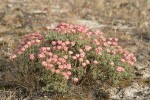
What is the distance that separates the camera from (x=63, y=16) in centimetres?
1070

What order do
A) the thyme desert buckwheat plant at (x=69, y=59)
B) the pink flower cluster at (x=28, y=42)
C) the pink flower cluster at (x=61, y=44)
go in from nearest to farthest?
the thyme desert buckwheat plant at (x=69, y=59) < the pink flower cluster at (x=61, y=44) < the pink flower cluster at (x=28, y=42)

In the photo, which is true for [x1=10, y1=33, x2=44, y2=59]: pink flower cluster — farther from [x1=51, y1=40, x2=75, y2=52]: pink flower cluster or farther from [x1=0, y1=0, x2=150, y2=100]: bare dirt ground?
[x1=0, y1=0, x2=150, y2=100]: bare dirt ground

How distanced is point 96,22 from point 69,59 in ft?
14.3

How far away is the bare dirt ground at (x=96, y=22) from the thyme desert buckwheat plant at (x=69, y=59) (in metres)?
0.31

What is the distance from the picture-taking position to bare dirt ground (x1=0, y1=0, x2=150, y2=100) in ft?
21.0

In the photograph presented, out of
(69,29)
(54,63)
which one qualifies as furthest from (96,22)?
(54,63)

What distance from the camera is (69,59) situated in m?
6.11

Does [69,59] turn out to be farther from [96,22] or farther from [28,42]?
[96,22]

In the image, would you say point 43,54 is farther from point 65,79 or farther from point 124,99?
point 124,99

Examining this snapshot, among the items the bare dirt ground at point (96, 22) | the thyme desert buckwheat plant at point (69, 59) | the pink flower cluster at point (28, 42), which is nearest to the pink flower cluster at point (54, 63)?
the thyme desert buckwheat plant at point (69, 59)

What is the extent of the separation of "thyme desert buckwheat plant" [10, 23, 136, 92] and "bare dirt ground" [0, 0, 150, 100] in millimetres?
309

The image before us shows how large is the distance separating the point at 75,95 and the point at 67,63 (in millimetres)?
498

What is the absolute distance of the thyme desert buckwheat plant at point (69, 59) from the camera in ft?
19.2

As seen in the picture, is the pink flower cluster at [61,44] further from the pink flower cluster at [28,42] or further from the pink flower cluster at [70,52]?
the pink flower cluster at [28,42]
